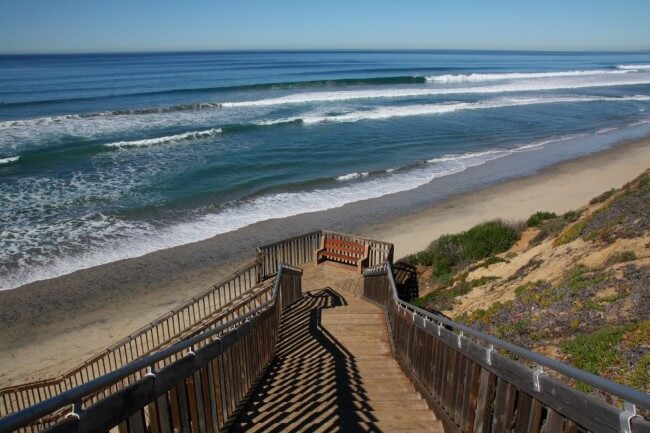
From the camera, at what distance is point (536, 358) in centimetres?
341

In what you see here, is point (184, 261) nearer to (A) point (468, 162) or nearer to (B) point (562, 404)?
(B) point (562, 404)

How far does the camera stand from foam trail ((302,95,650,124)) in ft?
163

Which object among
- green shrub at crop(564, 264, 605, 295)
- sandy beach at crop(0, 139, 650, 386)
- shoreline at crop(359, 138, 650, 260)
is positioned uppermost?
green shrub at crop(564, 264, 605, 295)

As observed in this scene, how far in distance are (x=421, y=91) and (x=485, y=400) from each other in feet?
239

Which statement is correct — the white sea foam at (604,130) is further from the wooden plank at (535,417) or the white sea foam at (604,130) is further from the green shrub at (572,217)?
the wooden plank at (535,417)

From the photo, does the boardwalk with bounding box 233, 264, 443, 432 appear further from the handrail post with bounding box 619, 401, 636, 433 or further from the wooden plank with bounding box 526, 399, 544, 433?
the handrail post with bounding box 619, 401, 636, 433

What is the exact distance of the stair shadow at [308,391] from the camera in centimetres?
504

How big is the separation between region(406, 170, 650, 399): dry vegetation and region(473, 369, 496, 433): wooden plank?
2414mm

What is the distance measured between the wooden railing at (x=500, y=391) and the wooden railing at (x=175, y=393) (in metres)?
2.24

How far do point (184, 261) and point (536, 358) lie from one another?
17.1 m

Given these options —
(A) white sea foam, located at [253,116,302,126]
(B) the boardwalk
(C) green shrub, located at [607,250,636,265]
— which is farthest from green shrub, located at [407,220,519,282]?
(A) white sea foam, located at [253,116,302,126]

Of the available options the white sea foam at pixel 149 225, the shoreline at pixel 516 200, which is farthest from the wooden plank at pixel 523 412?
the white sea foam at pixel 149 225

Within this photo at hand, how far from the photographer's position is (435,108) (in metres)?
56.5

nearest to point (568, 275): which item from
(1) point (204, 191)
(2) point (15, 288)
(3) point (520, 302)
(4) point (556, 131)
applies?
(3) point (520, 302)
